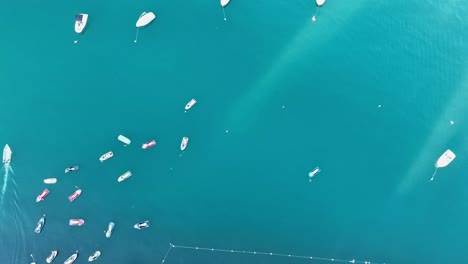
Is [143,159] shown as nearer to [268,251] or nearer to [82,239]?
[82,239]

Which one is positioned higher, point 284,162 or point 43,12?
point 43,12

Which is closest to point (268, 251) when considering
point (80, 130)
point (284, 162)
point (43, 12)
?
point (284, 162)

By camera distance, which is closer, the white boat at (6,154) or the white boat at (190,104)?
the white boat at (6,154)

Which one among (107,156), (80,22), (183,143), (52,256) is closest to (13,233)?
(52,256)

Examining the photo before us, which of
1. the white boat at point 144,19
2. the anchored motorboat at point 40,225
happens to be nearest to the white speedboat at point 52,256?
the anchored motorboat at point 40,225

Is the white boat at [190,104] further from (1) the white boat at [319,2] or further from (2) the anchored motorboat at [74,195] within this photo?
(1) the white boat at [319,2]

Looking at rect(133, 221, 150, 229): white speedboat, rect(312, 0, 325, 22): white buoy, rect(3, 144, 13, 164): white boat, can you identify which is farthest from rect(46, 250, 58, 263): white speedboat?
rect(312, 0, 325, 22): white buoy

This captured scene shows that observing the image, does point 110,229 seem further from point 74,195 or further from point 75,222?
point 74,195
